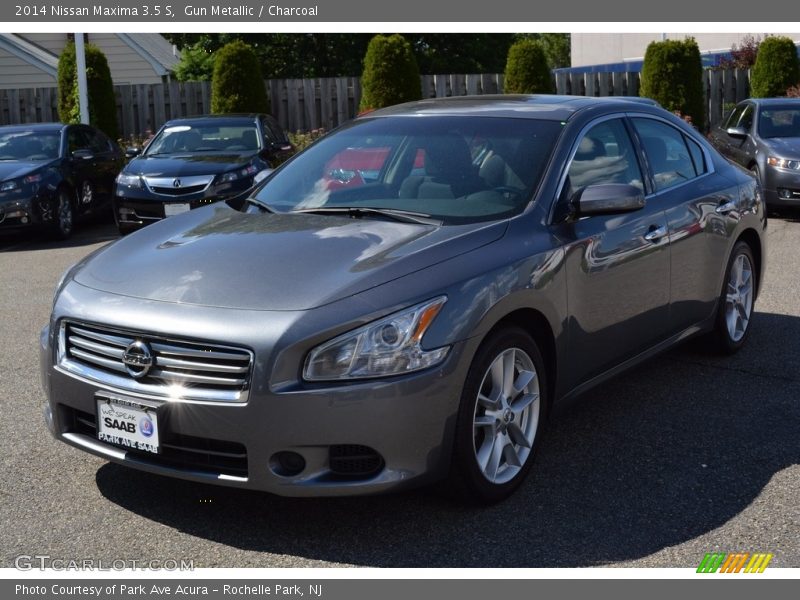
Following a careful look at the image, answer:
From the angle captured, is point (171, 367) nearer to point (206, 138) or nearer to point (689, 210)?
point (689, 210)

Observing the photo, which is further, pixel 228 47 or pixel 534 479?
pixel 228 47

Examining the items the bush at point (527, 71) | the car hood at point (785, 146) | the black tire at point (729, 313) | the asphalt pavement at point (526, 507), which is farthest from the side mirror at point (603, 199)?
the bush at point (527, 71)

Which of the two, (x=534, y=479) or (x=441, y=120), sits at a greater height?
(x=441, y=120)

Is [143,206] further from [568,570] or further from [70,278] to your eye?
[568,570]

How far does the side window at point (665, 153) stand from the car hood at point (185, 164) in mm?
7650

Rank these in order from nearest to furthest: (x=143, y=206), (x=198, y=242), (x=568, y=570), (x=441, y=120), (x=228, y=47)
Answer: (x=568, y=570), (x=198, y=242), (x=441, y=120), (x=143, y=206), (x=228, y=47)

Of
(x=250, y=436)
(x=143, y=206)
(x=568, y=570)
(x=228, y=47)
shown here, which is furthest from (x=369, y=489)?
(x=228, y=47)

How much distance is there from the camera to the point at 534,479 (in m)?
4.69

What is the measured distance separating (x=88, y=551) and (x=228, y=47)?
20.0m

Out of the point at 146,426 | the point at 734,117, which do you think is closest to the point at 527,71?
the point at 734,117

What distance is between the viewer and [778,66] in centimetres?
2391

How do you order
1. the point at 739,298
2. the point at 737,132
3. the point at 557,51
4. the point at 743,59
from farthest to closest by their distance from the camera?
the point at 557,51
the point at 743,59
the point at 737,132
the point at 739,298

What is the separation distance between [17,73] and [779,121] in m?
25.1

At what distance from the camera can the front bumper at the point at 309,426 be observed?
149 inches
